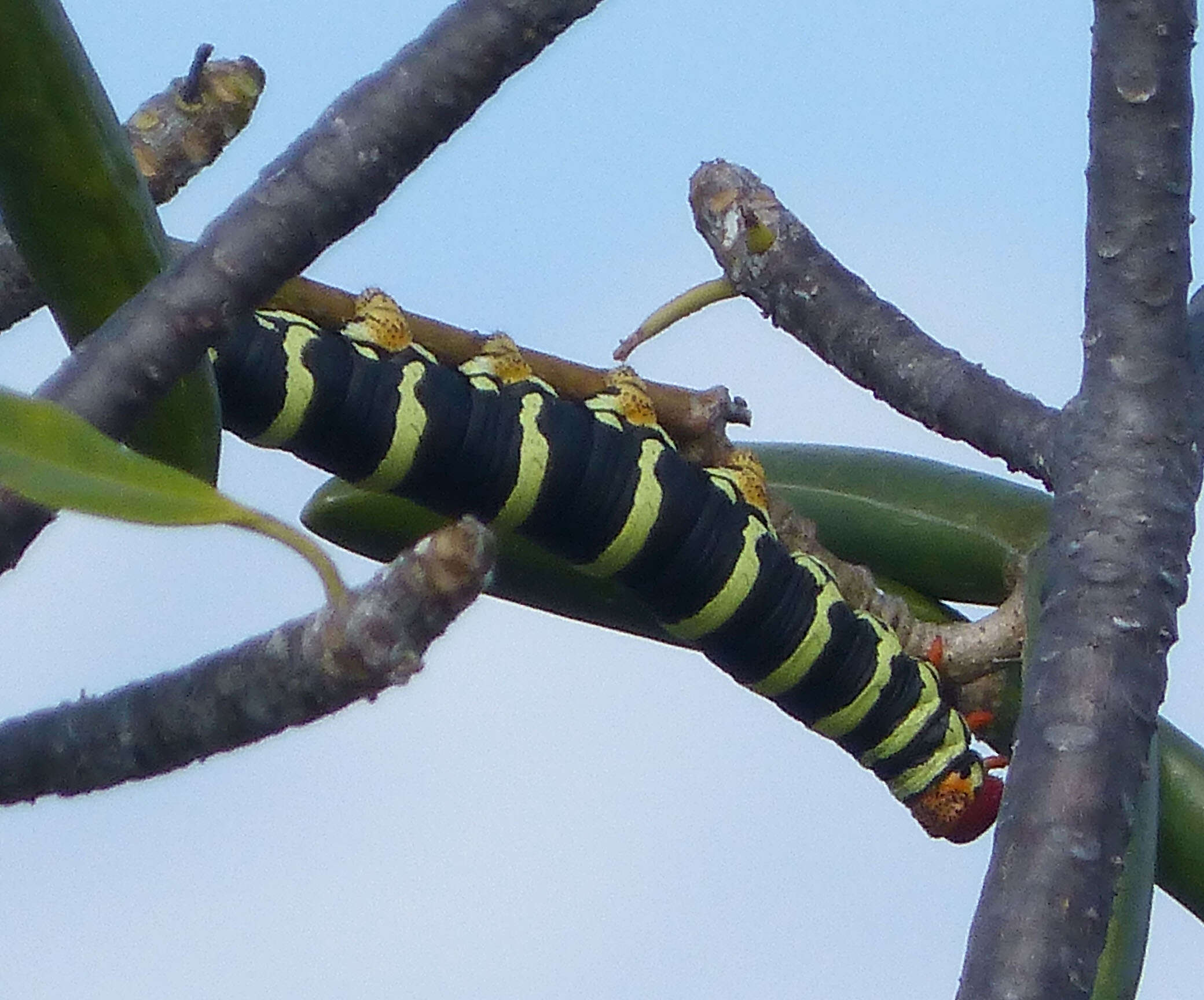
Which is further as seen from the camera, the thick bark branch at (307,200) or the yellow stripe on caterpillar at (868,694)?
the yellow stripe on caterpillar at (868,694)

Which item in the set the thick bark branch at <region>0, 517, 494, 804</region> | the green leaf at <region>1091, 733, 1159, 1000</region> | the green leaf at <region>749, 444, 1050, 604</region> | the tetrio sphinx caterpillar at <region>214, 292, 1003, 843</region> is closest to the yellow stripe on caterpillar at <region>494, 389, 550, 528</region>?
the tetrio sphinx caterpillar at <region>214, 292, 1003, 843</region>

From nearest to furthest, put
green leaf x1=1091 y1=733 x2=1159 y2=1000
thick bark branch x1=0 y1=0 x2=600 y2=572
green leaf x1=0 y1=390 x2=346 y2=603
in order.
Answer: green leaf x1=0 y1=390 x2=346 y2=603 < thick bark branch x1=0 y1=0 x2=600 y2=572 < green leaf x1=1091 y1=733 x2=1159 y2=1000

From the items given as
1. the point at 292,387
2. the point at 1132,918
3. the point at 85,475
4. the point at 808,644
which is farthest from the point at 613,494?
the point at 85,475

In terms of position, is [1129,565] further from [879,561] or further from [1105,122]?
[879,561]

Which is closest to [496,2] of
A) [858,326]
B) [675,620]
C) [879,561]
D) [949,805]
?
[858,326]

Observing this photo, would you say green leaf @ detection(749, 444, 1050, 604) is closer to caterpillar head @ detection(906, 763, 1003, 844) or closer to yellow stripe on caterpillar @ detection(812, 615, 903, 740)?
yellow stripe on caterpillar @ detection(812, 615, 903, 740)

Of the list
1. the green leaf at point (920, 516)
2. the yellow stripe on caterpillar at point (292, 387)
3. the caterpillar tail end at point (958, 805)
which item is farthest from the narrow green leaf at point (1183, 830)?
the yellow stripe on caterpillar at point (292, 387)

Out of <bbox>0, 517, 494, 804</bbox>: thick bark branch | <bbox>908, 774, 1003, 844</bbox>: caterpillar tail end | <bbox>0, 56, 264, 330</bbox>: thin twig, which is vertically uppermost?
<bbox>908, 774, 1003, 844</bbox>: caterpillar tail end

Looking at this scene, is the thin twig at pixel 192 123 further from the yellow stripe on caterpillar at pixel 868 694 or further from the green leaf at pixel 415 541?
the yellow stripe on caterpillar at pixel 868 694
